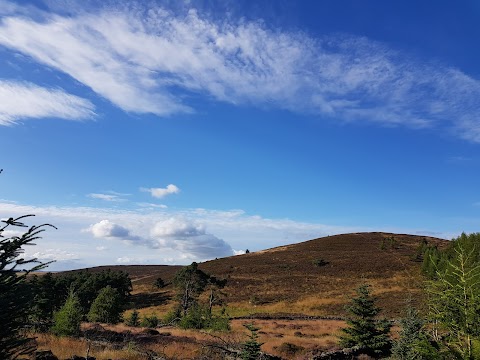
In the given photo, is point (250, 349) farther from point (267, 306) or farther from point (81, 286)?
point (81, 286)

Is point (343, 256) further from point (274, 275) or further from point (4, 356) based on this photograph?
point (4, 356)

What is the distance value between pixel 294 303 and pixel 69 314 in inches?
2061

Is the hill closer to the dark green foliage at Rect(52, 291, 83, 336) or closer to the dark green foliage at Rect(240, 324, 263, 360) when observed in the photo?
the dark green foliage at Rect(240, 324, 263, 360)

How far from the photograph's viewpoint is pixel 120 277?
76.1 meters

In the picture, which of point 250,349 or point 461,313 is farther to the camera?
point 250,349

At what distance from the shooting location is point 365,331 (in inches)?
790

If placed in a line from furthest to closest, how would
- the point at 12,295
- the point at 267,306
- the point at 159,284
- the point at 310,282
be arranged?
1. the point at 159,284
2. the point at 310,282
3. the point at 267,306
4. the point at 12,295

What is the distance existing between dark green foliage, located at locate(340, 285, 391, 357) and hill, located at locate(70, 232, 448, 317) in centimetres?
3103

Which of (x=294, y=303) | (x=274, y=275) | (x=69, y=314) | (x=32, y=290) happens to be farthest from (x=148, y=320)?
(x=274, y=275)

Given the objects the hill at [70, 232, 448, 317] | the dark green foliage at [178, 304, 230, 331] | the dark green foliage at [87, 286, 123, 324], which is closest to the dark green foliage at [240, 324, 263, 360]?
the dark green foliage at [178, 304, 230, 331]

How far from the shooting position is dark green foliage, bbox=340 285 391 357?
63.7 feet

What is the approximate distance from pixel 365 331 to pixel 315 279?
6279cm

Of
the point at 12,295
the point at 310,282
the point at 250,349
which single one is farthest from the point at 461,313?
the point at 310,282

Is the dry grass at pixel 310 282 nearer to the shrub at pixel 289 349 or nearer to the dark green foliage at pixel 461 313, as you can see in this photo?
the shrub at pixel 289 349
